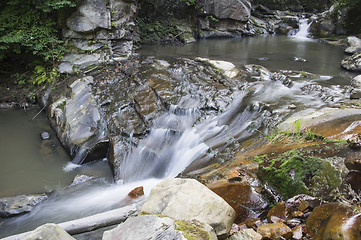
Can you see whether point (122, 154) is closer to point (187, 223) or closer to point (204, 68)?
point (187, 223)

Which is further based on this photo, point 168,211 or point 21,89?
point 21,89

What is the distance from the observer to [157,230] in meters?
2.23

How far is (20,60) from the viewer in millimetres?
10531

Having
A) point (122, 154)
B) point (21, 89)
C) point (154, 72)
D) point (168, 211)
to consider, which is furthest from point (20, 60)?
point (168, 211)

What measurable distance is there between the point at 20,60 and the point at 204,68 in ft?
Answer: 25.1

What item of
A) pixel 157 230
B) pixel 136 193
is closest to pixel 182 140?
pixel 136 193

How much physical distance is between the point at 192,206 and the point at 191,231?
0.70 meters

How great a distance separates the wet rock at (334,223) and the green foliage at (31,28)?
10.3 meters

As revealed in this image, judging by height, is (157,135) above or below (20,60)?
below

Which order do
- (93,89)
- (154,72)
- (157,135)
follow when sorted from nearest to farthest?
(157,135) < (93,89) < (154,72)

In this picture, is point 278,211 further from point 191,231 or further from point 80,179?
point 80,179

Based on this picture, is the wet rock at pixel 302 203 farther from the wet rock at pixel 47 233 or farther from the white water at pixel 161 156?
the white water at pixel 161 156

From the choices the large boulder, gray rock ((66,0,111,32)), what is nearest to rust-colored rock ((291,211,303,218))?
the large boulder

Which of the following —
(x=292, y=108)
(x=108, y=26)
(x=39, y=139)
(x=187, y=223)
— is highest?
(x=108, y=26)
